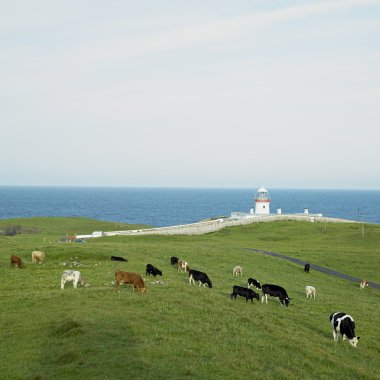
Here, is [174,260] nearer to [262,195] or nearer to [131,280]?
[131,280]

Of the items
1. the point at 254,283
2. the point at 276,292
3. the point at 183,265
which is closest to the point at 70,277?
the point at 276,292

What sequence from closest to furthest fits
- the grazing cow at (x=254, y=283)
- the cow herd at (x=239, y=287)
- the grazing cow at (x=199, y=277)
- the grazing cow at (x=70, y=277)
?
the cow herd at (x=239, y=287) < the grazing cow at (x=70, y=277) < the grazing cow at (x=199, y=277) < the grazing cow at (x=254, y=283)

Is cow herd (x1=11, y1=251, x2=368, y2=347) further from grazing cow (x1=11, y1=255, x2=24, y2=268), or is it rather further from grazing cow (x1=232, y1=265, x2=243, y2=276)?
grazing cow (x1=232, y1=265, x2=243, y2=276)

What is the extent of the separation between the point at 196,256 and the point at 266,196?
70706 mm

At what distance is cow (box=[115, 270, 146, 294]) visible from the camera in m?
26.4

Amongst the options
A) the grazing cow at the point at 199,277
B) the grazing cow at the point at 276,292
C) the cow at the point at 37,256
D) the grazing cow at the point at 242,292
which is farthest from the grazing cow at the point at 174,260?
the grazing cow at the point at 242,292

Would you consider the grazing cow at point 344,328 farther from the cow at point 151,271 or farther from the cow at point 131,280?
the cow at point 151,271

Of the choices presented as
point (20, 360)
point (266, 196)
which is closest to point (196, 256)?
point (20, 360)

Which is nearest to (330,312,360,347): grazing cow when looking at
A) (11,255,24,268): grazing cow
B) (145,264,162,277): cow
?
(145,264,162,277): cow

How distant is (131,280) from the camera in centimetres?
2689

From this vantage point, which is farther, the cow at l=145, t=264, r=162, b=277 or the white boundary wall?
the white boundary wall

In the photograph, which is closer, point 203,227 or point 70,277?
point 70,277

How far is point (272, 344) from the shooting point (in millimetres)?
20438

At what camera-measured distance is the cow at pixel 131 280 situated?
26.4 meters
